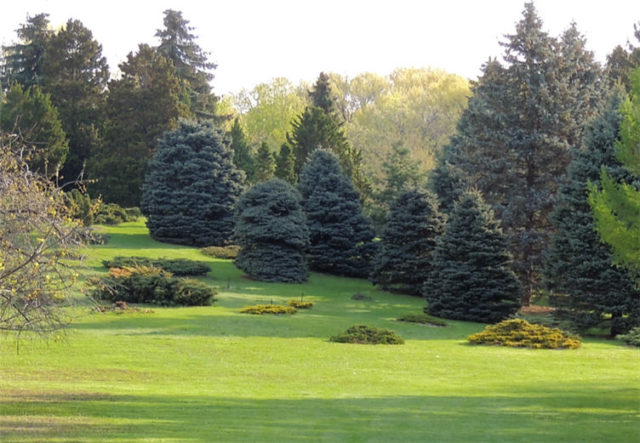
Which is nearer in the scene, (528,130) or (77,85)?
(528,130)

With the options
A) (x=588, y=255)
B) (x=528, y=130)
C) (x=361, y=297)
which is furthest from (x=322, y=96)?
(x=588, y=255)

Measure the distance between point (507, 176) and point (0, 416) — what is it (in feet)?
99.6

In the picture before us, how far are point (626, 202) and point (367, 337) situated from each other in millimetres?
8063

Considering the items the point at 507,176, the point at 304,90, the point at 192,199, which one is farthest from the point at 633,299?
the point at 304,90

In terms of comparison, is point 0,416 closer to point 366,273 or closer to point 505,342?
point 505,342

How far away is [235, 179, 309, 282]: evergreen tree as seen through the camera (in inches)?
→ 1576

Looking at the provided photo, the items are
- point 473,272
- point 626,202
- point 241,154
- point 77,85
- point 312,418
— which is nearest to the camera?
point 312,418

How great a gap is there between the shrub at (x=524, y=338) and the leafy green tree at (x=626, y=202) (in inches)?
174

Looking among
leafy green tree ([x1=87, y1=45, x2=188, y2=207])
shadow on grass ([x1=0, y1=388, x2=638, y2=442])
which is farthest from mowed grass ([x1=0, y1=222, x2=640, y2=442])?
leafy green tree ([x1=87, y1=45, x2=188, y2=207])

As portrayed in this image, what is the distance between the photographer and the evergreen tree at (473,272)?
32281 millimetres

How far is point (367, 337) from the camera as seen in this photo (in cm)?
2367

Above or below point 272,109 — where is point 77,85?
below

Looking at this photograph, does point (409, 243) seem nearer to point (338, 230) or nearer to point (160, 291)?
point (338, 230)

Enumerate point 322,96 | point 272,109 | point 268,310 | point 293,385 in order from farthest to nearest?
point 272,109 → point 322,96 → point 268,310 → point 293,385
